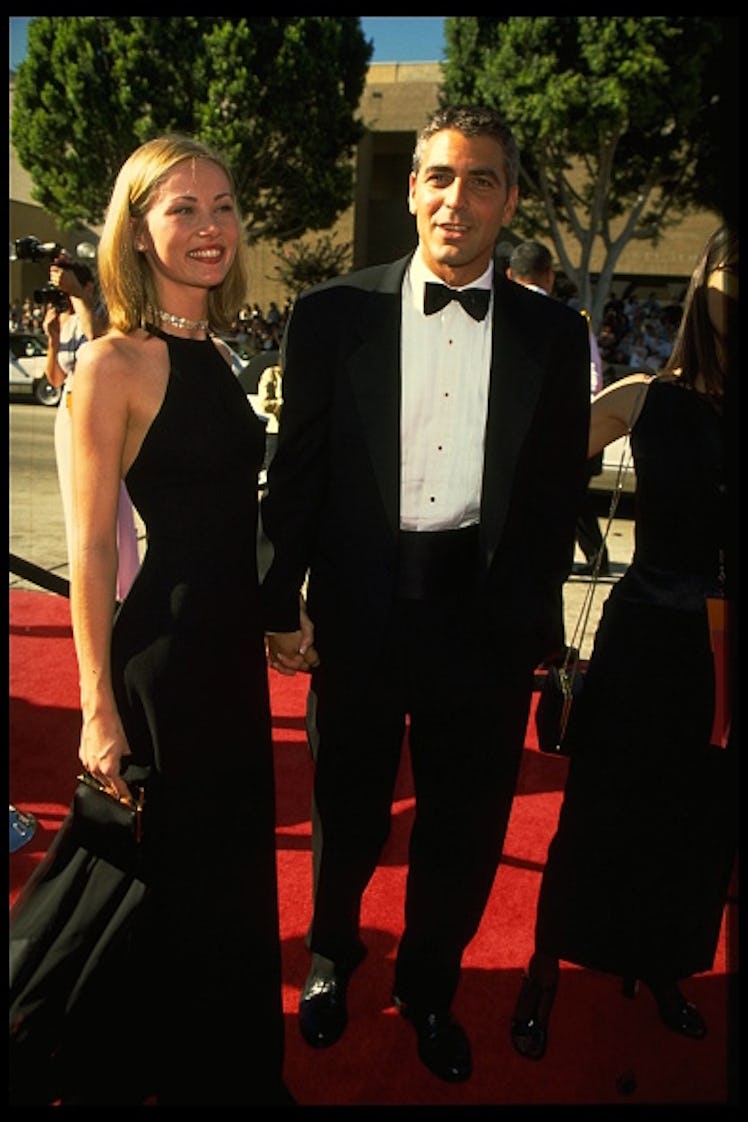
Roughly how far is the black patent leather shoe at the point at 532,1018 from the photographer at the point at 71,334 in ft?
7.64

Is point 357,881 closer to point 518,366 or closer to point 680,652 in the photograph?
point 680,652

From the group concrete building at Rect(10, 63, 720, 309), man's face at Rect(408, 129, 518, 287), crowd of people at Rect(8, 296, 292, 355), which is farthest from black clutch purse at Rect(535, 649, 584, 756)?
concrete building at Rect(10, 63, 720, 309)

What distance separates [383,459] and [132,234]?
2.40 feet

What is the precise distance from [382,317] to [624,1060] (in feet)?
6.57

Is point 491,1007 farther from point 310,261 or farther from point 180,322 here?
point 310,261

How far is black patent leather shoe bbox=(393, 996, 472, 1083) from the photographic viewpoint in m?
2.16

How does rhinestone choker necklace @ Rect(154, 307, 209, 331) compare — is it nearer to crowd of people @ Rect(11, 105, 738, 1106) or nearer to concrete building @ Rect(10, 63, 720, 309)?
crowd of people @ Rect(11, 105, 738, 1106)

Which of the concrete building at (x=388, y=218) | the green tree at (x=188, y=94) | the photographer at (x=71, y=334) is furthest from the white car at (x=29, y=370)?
the concrete building at (x=388, y=218)

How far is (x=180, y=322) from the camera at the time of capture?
6.25 ft

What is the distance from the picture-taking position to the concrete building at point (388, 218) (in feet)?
98.5

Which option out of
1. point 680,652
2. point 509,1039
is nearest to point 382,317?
point 680,652

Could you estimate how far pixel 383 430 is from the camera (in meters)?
2.02

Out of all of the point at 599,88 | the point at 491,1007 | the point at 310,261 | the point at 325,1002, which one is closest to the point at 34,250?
the point at 325,1002

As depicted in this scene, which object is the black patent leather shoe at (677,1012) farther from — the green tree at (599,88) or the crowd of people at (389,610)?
the green tree at (599,88)
